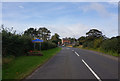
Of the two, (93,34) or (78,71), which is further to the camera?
(93,34)

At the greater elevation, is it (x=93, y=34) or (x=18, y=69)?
(x=93, y=34)

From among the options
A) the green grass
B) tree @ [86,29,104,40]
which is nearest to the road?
the green grass

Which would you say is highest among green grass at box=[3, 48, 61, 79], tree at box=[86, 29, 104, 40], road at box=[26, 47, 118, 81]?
tree at box=[86, 29, 104, 40]

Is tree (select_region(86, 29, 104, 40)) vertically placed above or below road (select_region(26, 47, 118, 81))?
above

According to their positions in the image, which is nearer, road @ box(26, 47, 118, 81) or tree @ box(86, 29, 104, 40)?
road @ box(26, 47, 118, 81)

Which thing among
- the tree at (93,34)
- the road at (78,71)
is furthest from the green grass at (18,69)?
the tree at (93,34)

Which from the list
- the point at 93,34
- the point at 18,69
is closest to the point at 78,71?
the point at 18,69

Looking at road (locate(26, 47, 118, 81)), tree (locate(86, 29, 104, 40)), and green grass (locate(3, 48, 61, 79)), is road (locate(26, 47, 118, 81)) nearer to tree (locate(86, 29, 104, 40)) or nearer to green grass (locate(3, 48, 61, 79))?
green grass (locate(3, 48, 61, 79))

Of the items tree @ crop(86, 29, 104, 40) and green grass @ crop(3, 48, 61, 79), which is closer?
green grass @ crop(3, 48, 61, 79)

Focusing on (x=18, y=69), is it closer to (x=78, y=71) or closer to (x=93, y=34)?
(x=78, y=71)

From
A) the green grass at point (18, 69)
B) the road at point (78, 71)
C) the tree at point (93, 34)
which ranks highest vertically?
the tree at point (93, 34)

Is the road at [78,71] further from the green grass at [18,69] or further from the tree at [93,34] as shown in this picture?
the tree at [93,34]

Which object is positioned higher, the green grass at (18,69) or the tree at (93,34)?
the tree at (93,34)

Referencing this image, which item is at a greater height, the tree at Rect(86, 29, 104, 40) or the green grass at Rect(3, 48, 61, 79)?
the tree at Rect(86, 29, 104, 40)
